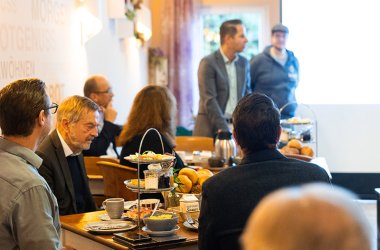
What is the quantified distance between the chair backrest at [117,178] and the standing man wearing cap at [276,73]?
3198 mm

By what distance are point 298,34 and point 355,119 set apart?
3.95ft

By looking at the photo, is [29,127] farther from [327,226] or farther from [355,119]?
[355,119]

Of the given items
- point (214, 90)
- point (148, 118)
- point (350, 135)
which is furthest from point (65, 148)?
point (350, 135)

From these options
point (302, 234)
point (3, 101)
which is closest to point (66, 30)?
point (3, 101)

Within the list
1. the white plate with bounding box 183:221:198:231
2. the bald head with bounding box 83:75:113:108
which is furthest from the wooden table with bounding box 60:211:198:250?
the bald head with bounding box 83:75:113:108

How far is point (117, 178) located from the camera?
4602mm

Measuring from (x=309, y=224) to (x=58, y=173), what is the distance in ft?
9.15

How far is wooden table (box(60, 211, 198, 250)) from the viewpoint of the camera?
326 cm

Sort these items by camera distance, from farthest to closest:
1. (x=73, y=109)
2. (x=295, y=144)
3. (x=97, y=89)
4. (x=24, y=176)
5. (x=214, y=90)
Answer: (x=214, y=90)
(x=97, y=89)
(x=295, y=144)
(x=73, y=109)
(x=24, y=176)

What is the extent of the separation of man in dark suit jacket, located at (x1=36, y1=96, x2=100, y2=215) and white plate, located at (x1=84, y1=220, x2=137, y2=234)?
35 cm

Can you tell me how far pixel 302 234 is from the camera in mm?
1072

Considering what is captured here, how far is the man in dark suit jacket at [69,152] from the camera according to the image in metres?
3.74

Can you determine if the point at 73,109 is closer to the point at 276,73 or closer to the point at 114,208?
the point at 114,208

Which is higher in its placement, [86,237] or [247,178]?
[247,178]
